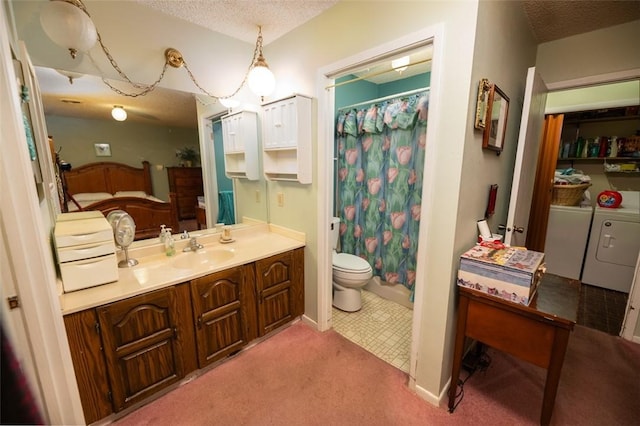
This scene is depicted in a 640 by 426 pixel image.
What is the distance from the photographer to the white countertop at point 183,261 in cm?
121

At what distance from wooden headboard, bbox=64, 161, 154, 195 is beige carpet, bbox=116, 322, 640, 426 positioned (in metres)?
1.31

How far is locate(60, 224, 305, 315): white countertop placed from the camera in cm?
121

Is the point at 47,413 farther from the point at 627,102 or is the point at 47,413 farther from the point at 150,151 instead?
the point at 627,102

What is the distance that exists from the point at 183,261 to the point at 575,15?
3116mm

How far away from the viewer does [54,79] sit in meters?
1.36

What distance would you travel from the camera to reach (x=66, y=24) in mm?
1182

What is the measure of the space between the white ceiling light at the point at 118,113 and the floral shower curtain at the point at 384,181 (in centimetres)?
184

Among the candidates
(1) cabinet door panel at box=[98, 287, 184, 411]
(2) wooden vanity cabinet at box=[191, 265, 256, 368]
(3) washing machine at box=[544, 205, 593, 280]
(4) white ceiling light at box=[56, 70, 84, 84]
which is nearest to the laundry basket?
(3) washing machine at box=[544, 205, 593, 280]

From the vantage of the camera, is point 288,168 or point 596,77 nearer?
point 596,77

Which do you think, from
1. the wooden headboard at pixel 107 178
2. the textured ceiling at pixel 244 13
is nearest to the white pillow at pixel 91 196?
the wooden headboard at pixel 107 178

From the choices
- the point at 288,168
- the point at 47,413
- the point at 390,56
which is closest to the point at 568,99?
the point at 390,56

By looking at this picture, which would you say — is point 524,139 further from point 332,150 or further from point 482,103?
point 332,150

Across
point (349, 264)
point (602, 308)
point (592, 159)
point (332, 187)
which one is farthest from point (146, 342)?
point (592, 159)

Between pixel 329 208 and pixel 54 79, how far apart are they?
5.80 ft
